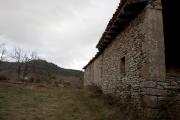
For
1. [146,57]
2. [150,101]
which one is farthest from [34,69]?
[150,101]

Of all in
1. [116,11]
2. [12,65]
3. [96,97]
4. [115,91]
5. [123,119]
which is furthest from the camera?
[12,65]

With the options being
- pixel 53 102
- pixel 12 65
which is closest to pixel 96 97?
pixel 53 102

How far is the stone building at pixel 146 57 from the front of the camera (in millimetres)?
6941

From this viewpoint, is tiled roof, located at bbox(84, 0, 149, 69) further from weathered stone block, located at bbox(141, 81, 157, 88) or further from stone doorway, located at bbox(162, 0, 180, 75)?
weathered stone block, located at bbox(141, 81, 157, 88)

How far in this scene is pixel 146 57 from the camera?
7219mm

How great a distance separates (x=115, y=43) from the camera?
11281mm

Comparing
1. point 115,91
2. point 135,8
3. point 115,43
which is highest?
point 135,8

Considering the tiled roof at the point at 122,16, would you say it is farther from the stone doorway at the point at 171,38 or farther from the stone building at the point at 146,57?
the stone doorway at the point at 171,38

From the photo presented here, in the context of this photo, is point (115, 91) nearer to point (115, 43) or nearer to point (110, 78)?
point (110, 78)

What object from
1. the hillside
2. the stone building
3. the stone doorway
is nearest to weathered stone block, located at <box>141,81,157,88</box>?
the stone building

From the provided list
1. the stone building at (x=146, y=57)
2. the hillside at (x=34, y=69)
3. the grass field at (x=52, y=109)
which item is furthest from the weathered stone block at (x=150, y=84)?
the hillside at (x=34, y=69)

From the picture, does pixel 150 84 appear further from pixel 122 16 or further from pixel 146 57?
pixel 122 16

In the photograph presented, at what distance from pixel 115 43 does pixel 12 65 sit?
96.4 ft

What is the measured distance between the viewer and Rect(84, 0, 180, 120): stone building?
6.94 metres
